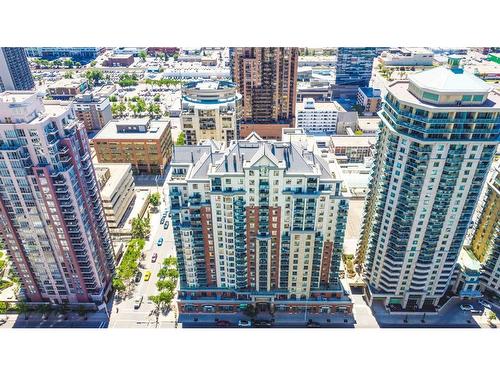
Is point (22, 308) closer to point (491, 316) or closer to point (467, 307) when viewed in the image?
point (467, 307)

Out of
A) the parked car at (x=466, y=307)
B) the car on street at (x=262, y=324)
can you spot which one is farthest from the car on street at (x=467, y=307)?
the car on street at (x=262, y=324)

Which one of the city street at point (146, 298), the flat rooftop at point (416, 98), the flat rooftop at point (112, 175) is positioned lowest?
the city street at point (146, 298)

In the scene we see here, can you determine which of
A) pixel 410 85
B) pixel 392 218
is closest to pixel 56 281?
pixel 392 218

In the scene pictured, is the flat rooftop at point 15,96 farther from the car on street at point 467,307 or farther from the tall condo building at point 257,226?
the car on street at point 467,307

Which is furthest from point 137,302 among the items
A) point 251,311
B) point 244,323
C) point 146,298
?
point 251,311

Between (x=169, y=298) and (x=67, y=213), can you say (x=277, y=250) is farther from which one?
(x=67, y=213)
